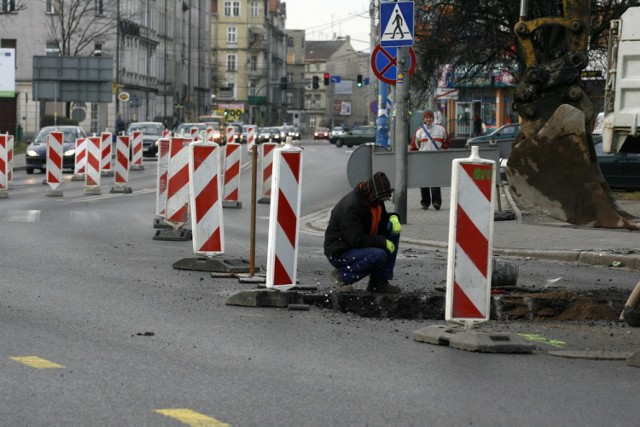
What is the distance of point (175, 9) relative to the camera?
385 feet

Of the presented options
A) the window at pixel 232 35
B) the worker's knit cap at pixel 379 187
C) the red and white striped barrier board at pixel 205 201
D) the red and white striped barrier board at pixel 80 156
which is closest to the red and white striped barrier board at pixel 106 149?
the red and white striped barrier board at pixel 80 156

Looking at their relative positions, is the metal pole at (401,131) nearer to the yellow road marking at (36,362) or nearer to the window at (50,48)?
the yellow road marking at (36,362)

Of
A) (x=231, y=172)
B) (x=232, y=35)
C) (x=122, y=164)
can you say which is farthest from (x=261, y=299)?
(x=232, y=35)

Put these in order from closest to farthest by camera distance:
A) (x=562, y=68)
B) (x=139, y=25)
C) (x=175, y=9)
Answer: (x=562, y=68)
(x=139, y=25)
(x=175, y=9)

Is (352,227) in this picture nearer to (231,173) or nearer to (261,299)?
(261,299)

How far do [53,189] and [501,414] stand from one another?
2277cm

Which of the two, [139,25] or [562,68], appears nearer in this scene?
[562,68]

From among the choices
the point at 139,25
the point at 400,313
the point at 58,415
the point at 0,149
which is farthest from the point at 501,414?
the point at 139,25

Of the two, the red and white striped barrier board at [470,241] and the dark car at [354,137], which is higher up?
the red and white striped barrier board at [470,241]

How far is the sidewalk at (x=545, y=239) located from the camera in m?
15.8

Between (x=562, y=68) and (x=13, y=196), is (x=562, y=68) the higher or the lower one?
the higher one

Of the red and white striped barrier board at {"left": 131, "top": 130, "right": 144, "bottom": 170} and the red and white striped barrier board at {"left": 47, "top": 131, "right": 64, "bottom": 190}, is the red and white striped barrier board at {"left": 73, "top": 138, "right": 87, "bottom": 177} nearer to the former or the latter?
the red and white striped barrier board at {"left": 47, "top": 131, "right": 64, "bottom": 190}

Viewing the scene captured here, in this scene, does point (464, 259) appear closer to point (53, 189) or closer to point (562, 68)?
point (562, 68)

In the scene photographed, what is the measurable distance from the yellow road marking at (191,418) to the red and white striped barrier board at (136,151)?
112ft
